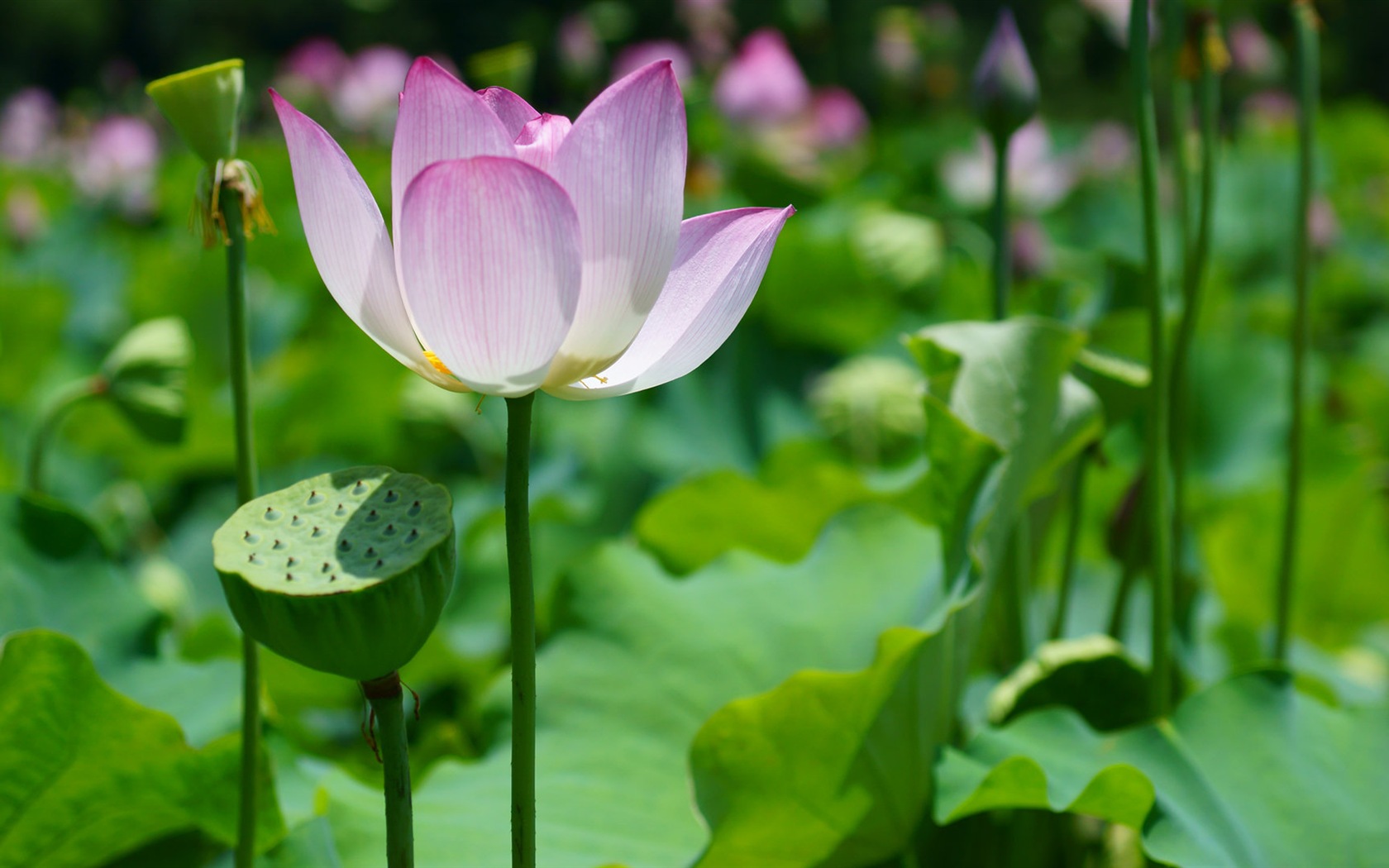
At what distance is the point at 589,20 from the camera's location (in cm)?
237

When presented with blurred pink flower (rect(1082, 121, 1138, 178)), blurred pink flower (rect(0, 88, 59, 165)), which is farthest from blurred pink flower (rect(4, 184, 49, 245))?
blurred pink flower (rect(1082, 121, 1138, 178))

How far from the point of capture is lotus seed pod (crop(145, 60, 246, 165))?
41 cm

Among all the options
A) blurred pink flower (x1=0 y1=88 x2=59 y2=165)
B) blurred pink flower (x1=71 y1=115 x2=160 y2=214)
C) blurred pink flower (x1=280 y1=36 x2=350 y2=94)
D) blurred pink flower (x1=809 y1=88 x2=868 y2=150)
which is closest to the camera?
blurred pink flower (x1=71 y1=115 x2=160 y2=214)

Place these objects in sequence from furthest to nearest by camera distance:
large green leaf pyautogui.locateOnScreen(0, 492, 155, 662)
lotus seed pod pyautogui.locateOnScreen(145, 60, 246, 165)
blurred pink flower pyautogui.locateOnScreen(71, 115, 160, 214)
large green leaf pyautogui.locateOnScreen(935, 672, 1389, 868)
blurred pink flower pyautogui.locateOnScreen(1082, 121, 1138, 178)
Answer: blurred pink flower pyautogui.locateOnScreen(1082, 121, 1138, 178) → blurred pink flower pyautogui.locateOnScreen(71, 115, 160, 214) → large green leaf pyautogui.locateOnScreen(0, 492, 155, 662) → large green leaf pyautogui.locateOnScreen(935, 672, 1389, 868) → lotus seed pod pyautogui.locateOnScreen(145, 60, 246, 165)

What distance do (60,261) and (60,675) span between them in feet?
7.25

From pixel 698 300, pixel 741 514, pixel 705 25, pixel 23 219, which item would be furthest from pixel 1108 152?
pixel 698 300

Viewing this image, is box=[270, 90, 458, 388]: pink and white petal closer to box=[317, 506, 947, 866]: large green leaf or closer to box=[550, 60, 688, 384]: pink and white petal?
box=[550, 60, 688, 384]: pink and white petal

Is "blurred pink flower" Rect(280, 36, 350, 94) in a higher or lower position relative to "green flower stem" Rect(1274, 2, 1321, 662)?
higher

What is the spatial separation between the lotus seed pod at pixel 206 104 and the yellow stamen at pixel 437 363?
0.44 ft

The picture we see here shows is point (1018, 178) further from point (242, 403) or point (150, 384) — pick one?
point (242, 403)

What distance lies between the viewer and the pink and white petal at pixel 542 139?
34 cm

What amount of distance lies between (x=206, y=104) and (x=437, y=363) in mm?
147

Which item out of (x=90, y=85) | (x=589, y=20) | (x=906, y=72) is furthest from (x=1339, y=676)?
(x=90, y=85)

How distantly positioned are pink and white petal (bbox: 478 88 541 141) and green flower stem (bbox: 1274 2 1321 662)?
556 millimetres
